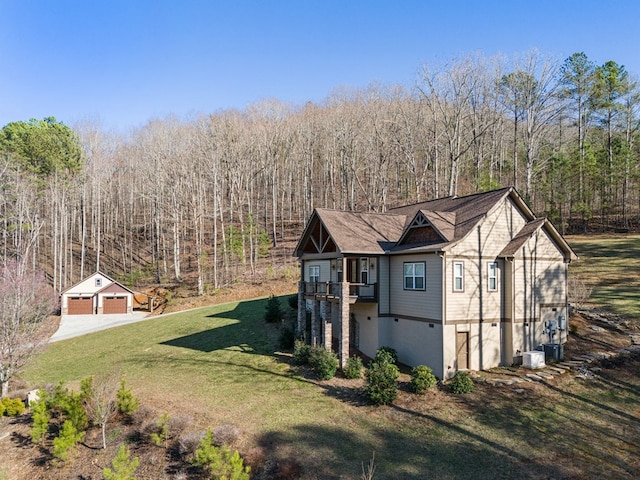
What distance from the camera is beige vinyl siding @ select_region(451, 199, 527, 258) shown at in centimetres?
2041

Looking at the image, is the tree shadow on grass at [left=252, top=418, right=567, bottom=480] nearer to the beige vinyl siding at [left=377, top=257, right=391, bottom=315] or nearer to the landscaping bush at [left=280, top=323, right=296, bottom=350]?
the beige vinyl siding at [left=377, top=257, right=391, bottom=315]

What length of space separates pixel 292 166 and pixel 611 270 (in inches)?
1671

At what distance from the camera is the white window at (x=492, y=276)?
2092 cm

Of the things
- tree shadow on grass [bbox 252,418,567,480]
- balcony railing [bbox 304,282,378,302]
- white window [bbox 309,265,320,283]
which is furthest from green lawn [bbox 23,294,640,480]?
white window [bbox 309,265,320,283]

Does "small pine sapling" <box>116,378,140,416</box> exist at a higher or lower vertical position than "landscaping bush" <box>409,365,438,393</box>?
lower

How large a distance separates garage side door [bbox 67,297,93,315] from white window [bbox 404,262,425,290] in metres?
35.4

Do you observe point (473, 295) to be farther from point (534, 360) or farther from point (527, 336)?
point (534, 360)

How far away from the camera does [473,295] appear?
20328 millimetres

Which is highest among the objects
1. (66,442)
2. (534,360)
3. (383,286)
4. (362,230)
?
(362,230)

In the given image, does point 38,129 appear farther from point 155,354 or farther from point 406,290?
point 406,290

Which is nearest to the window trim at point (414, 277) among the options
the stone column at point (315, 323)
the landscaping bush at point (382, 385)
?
the landscaping bush at point (382, 385)

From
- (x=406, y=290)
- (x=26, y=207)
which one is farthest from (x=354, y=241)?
(x=26, y=207)

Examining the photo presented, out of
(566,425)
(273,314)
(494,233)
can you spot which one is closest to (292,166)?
(273,314)

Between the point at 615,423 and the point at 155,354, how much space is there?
23237 millimetres
